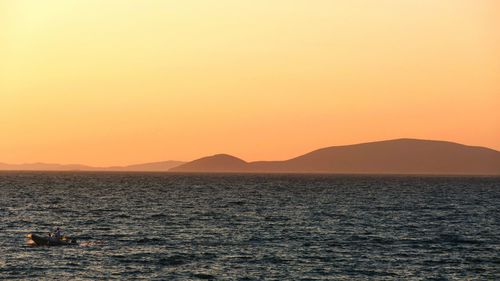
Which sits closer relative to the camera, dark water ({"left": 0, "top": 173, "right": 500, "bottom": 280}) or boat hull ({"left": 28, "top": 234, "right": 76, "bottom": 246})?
dark water ({"left": 0, "top": 173, "right": 500, "bottom": 280})

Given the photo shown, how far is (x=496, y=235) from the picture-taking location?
86375mm

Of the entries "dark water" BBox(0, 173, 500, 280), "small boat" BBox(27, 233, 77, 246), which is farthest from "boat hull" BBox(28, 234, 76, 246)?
"dark water" BBox(0, 173, 500, 280)

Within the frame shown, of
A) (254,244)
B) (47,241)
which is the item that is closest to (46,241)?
(47,241)

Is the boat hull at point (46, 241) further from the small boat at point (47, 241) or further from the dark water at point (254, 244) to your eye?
the dark water at point (254, 244)

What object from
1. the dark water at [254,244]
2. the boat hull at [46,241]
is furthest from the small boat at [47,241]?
the dark water at [254,244]

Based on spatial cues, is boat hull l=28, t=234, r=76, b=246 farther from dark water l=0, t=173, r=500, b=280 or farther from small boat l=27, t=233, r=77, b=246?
dark water l=0, t=173, r=500, b=280

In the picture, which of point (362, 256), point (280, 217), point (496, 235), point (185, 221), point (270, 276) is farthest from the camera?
point (280, 217)

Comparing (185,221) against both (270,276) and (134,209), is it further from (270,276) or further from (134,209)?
(270,276)

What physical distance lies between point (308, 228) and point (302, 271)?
104 feet

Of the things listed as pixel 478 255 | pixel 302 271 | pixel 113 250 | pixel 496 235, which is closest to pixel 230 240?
pixel 113 250

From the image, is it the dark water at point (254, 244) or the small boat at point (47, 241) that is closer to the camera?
the dark water at point (254, 244)

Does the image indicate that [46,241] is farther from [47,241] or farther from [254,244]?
[254,244]

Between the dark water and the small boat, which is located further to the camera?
the small boat

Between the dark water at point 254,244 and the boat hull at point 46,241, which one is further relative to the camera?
the boat hull at point 46,241
